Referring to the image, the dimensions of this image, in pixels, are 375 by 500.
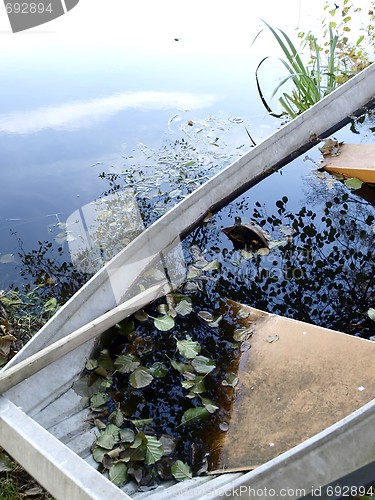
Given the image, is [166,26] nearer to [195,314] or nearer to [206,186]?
[206,186]

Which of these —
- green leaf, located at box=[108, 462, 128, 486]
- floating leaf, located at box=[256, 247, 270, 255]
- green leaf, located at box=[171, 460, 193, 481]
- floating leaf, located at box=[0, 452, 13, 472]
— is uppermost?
green leaf, located at box=[108, 462, 128, 486]

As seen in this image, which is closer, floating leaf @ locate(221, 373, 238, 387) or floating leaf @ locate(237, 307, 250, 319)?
floating leaf @ locate(221, 373, 238, 387)

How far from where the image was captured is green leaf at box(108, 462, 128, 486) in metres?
1.54

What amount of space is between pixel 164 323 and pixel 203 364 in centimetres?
24

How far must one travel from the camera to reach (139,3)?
22.5 ft

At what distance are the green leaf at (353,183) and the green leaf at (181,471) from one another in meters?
1.84

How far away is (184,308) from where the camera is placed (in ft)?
7.08

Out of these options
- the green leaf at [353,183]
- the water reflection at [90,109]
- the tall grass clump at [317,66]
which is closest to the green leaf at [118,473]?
the green leaf at [353,183]

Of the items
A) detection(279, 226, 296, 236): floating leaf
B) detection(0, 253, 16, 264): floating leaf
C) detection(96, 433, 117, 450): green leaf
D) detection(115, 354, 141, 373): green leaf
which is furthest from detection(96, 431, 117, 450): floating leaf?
detection(0, 253, 16, 264): floating leaf

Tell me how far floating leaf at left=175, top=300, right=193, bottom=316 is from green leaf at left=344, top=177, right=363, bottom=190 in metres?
1.24

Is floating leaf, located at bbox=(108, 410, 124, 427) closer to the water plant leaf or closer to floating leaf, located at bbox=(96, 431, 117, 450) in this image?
floating leaf, located at bbox=(96, 431, 117, 450)

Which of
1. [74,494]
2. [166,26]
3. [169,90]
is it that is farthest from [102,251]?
[166,26]

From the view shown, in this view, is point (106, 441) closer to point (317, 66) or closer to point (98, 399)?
point (98, 399)

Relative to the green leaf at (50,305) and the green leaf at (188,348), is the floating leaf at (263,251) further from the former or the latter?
the green leaf at (50,305)
